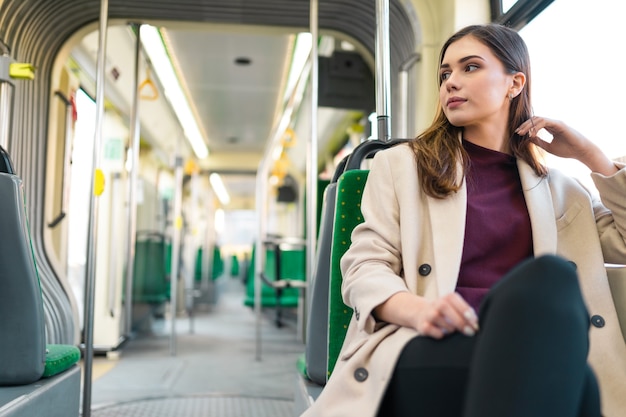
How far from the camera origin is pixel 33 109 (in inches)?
116

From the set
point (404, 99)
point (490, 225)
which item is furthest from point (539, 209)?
point (404, 99)

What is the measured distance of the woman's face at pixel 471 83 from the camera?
4.49ft

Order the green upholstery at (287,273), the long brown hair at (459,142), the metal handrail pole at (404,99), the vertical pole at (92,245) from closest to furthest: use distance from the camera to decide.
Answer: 1. the long brown hair at (459,142)
2. the vertical pole at (92,245)
3. the metal handrail pole at (404,99)
4. the green upholstery at (287,273)

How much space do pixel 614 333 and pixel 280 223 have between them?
14.5 metres

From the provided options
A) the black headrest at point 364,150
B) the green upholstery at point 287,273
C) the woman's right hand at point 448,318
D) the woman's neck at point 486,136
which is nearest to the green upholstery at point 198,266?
the green upholstery at point 287,273

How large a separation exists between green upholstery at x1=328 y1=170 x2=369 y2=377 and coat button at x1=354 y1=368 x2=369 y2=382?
1.37 feet

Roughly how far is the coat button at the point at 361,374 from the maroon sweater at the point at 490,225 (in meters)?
0.27

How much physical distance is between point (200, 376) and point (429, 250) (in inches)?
120

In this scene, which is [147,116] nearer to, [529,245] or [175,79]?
[175,79]

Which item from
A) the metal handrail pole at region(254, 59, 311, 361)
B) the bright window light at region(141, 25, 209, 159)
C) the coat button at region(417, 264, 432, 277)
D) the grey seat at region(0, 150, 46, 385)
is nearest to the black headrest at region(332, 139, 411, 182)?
the coat button at region(417, 264, 432, 277)

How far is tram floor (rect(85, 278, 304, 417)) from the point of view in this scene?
3.05 meters

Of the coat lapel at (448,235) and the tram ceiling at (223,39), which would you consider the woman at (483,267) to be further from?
the tram ceiling at (223,39)

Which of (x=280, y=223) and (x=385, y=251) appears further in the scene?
(x=280, y=223)

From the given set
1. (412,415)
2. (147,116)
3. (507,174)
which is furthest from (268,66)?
(412,415)
